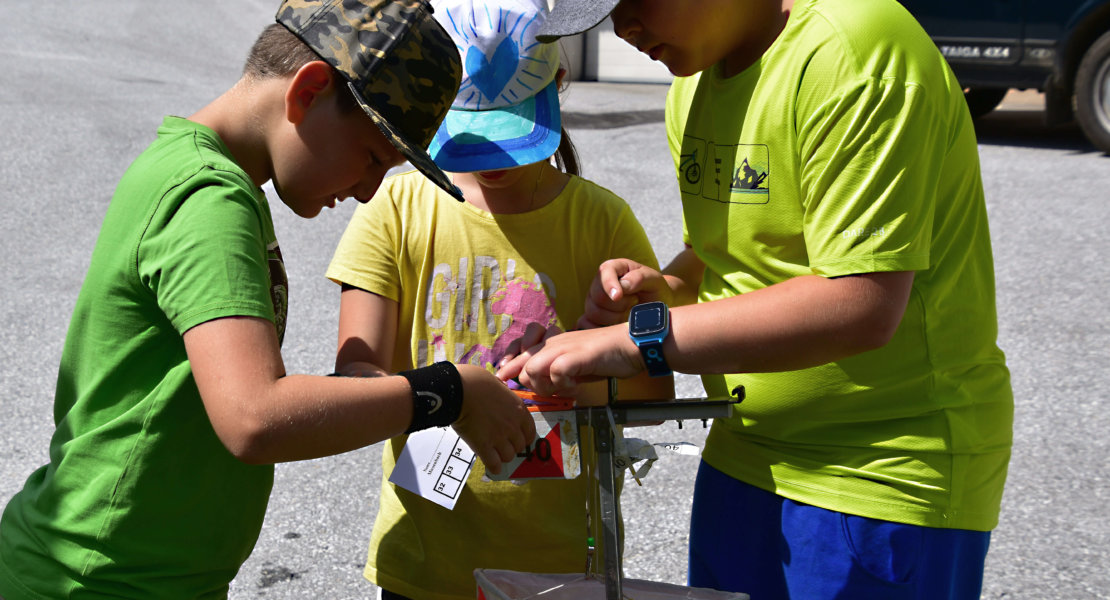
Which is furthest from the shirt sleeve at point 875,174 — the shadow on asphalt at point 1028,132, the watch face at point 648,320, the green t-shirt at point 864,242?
the shadow on asphalt at point 1028,132

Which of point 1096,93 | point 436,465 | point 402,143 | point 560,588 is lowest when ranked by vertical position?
point 1096,93

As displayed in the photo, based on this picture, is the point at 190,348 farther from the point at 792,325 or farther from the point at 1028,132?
the point at 1028,132

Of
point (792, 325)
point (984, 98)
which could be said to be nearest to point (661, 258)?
point (792, 325)

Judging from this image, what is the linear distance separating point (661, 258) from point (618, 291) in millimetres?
4446

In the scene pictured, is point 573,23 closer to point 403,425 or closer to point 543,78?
point 543,78

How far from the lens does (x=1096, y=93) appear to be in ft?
27.4

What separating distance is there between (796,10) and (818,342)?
19.8 inches

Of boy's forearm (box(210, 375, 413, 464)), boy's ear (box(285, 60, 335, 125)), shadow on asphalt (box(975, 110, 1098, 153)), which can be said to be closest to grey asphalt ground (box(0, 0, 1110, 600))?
shadow on asphalt (box(975, 110, 1098, 153))

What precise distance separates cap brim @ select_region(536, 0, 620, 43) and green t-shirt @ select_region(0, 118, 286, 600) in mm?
522

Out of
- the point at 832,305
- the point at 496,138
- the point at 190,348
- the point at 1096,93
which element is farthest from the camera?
the point at 1096,93

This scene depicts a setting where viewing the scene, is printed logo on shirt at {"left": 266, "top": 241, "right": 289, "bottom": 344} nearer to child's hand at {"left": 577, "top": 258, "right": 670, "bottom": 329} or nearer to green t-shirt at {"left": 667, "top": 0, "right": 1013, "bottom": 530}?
child's hand at {"left": 577, "top": 258, "right": 670, "bottom": 329}

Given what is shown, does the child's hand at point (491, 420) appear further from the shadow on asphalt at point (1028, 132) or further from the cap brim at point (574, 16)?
the shadow on asphalt at point (1028, 132)

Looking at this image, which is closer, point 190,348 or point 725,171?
point 190,348

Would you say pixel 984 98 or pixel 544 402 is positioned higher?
pixel 544 402
